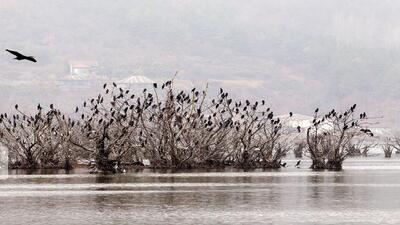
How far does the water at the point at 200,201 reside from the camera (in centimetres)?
2112

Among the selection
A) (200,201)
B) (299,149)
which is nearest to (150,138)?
(200,201)

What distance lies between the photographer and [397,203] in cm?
2556

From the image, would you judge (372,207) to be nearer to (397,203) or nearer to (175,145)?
(397,203)

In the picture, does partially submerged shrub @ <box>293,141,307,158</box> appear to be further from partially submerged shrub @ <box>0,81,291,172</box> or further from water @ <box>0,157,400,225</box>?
water @ <box>0,157,400,225</box>

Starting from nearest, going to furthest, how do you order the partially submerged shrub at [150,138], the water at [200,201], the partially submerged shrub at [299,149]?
1. the water at [200,201]
2. the partially submerged shrub at [150,138]
3. the partially submerged shrub at [299,149]

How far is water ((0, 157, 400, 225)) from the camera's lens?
21.1 metres

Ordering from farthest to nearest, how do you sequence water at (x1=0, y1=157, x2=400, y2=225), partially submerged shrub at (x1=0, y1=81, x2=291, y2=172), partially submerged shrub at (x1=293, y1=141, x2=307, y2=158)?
partially submerged shrub at (x1=293, y1=141, x2=307, y2=158)
partially submerged shrub at (x1=0, y1=81, x2=291, y2=172)
water at (x1=0, y1=157, x2=400, y2=225)

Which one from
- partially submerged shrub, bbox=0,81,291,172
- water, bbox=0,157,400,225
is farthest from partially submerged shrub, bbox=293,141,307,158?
water, bbox=0,157,400,225

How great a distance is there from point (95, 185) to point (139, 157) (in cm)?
2097

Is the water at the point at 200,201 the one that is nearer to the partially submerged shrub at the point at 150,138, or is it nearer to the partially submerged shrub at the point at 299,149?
the partially submerged shrub at the point at 150,138

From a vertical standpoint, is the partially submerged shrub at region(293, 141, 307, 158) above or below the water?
above

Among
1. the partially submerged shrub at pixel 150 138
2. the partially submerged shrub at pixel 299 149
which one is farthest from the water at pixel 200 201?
the partially submerged shrub at pixel 299 149

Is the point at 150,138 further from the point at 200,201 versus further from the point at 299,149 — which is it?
the point at 299,149

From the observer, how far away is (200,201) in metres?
26.1
